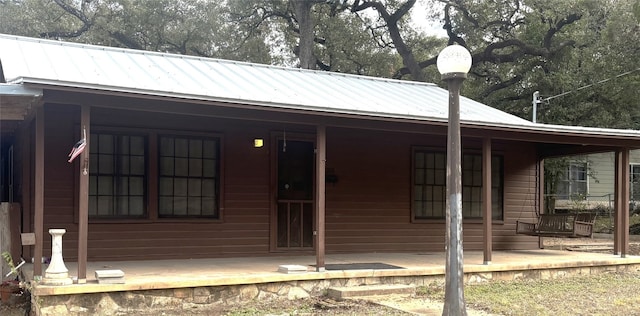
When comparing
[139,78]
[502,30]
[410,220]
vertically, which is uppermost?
[502,30]

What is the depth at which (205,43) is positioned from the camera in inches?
938

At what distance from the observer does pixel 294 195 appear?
1009 cm

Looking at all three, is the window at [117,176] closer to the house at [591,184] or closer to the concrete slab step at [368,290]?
the concrete slab step at [368,290]

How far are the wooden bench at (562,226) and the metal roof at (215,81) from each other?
2.00 meters

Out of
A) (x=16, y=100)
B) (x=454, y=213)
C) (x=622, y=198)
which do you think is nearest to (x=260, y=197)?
(x=16, y=100)

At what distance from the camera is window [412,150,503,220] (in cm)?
1111

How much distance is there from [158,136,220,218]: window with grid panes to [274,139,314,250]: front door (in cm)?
105

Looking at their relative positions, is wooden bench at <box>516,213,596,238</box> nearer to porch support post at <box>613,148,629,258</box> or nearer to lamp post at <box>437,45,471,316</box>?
porch support post at <box>613,148,629,258</box>

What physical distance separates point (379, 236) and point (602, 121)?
35.7 ft

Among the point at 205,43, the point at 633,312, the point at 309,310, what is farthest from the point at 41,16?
the point at 633,312

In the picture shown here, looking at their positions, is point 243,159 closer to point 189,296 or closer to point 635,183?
point 189,296

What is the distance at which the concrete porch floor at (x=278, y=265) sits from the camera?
6.71m

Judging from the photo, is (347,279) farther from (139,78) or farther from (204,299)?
(139,78)

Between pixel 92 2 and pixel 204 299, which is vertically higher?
pixel 92 2
